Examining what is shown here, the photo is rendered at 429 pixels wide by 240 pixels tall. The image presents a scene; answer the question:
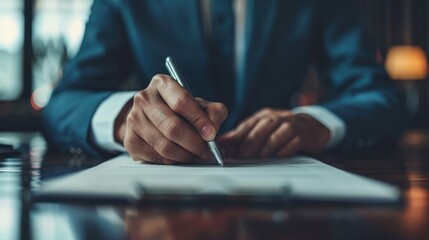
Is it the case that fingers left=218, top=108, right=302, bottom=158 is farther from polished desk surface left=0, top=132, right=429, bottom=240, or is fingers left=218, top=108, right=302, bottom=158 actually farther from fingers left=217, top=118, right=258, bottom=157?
polished desk surface left=0, top=132, right=429, bottom=240

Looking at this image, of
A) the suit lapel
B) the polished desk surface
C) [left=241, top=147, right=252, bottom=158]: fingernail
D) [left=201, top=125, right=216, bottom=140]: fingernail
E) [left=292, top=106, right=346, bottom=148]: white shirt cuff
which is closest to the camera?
the polished desk surface

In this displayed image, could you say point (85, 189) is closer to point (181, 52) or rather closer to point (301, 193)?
point (301, 193)

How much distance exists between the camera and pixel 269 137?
75 centimetres

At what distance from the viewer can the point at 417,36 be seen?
4.54 meters

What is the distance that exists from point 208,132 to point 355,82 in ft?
2.20

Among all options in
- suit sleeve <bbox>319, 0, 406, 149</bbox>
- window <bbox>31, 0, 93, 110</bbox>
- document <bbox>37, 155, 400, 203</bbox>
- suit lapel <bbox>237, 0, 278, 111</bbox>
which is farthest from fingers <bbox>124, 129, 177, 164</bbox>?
window <bbox>31, 0, 93, 110</bbox>

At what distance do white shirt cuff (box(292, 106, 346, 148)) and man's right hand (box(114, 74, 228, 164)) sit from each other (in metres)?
0.33

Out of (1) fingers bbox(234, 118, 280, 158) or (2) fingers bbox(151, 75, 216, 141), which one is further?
(1) fingers bbox(234, 118, 280, 158)

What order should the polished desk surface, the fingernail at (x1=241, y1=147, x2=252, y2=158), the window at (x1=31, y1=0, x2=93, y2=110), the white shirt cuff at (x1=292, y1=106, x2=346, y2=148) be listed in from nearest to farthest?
the polished desk surface, the fingernail at (x1=241, y1=147, x2=252, y2=158), the white shirt cuff at (x1=292, y1=106, x2=346, y2=148), the window at (x1=31, y1=0, x2=93, y2=110)

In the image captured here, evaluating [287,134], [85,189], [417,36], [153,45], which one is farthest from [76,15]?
[85,189]

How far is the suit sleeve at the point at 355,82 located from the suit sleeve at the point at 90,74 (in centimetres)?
41

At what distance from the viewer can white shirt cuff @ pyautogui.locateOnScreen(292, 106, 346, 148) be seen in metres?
0.89

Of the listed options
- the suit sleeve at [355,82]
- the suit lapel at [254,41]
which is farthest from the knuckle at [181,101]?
the suit lapel at [254,41]

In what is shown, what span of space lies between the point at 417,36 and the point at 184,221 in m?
4.56
